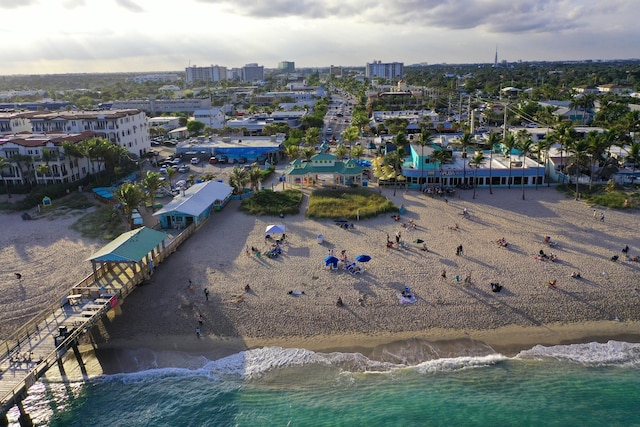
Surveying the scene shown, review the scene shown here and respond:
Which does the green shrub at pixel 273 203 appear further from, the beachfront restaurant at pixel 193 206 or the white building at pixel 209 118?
the white building at pixel 209 118

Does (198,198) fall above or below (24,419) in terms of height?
above

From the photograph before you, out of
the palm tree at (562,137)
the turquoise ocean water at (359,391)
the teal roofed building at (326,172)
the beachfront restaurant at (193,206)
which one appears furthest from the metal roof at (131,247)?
the palm tree at (562,137)

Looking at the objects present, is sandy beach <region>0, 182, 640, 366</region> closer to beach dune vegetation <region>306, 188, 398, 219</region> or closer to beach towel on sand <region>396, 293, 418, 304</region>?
beach towel on sand <region>396, 293, 418, 304</region>

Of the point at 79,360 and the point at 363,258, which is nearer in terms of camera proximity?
the point at 79,360

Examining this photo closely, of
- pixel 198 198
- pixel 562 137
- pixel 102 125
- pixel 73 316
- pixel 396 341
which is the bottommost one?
pixel 396 341

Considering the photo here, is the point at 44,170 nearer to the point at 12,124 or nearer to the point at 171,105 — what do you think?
the point at 12,124

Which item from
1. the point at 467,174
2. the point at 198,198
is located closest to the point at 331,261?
the point at 198,198

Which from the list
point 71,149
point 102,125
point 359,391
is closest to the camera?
point 359,391

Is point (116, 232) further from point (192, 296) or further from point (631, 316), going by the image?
point (631, 316)
